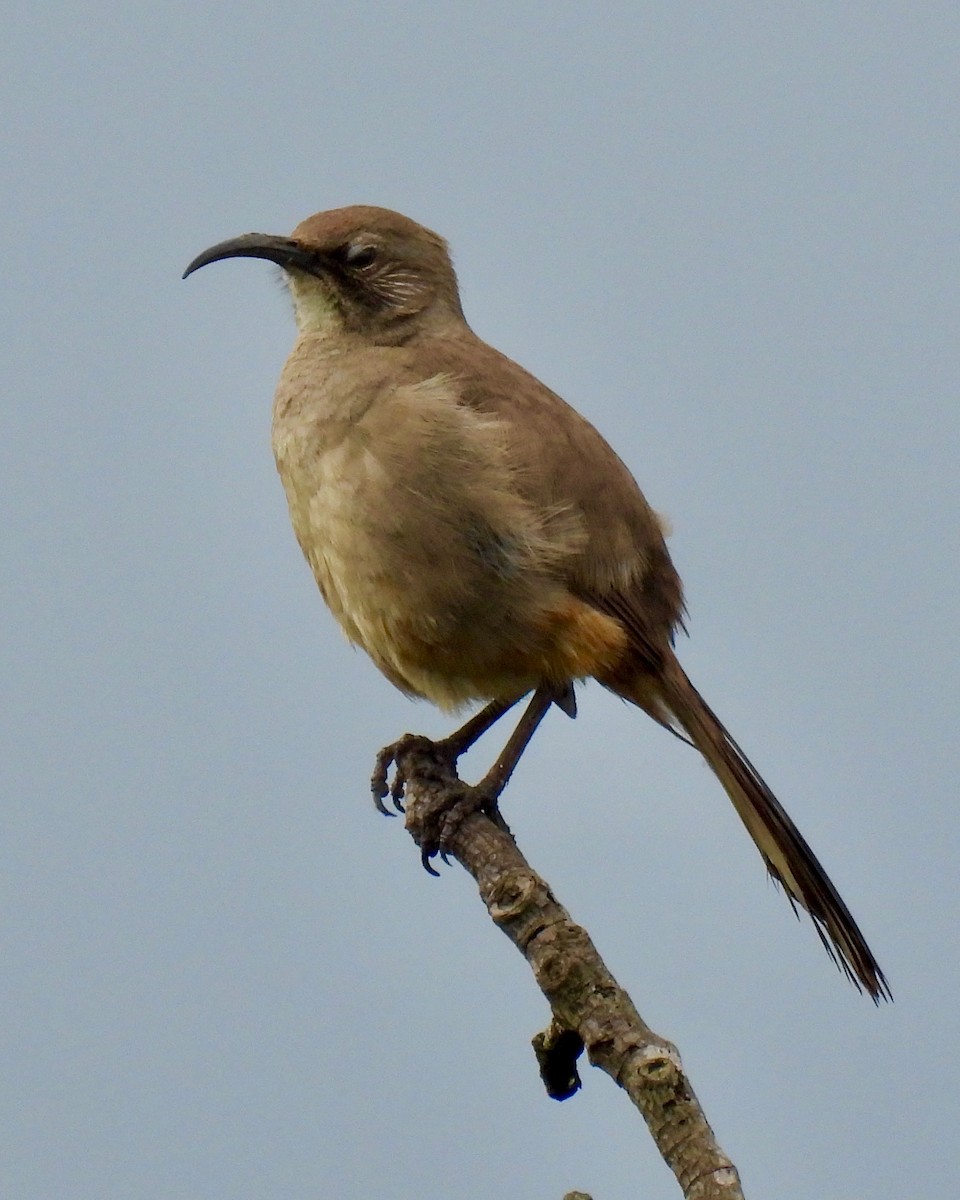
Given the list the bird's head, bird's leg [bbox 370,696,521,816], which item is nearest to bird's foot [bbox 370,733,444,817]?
bird's leg [bbox 370,696,521,816]

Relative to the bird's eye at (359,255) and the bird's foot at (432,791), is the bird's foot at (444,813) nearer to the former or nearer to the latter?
the bird's foot at (432,791)

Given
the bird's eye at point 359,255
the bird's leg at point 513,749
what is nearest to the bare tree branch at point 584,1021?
the bird's leg at point 513,749

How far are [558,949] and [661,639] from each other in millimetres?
2225

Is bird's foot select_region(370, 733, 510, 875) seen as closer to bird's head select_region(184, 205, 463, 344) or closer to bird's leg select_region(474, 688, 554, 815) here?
bird's leg select_region(474, 688, 554, 815)

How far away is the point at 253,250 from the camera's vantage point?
7.33 m

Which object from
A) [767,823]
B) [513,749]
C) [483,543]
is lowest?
[767,823]

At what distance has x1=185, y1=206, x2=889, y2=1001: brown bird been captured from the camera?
6598 mm

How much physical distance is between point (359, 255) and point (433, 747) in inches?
86.9

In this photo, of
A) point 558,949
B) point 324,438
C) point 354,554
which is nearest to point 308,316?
point 324,438

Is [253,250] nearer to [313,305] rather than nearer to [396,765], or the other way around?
[313,305]

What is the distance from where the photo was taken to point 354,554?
6.65 m

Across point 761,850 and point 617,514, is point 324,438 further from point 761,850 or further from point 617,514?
point 761,850

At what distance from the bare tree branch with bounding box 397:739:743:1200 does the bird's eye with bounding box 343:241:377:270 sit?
8.67ft

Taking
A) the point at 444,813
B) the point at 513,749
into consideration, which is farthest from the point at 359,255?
the point at 444,813
